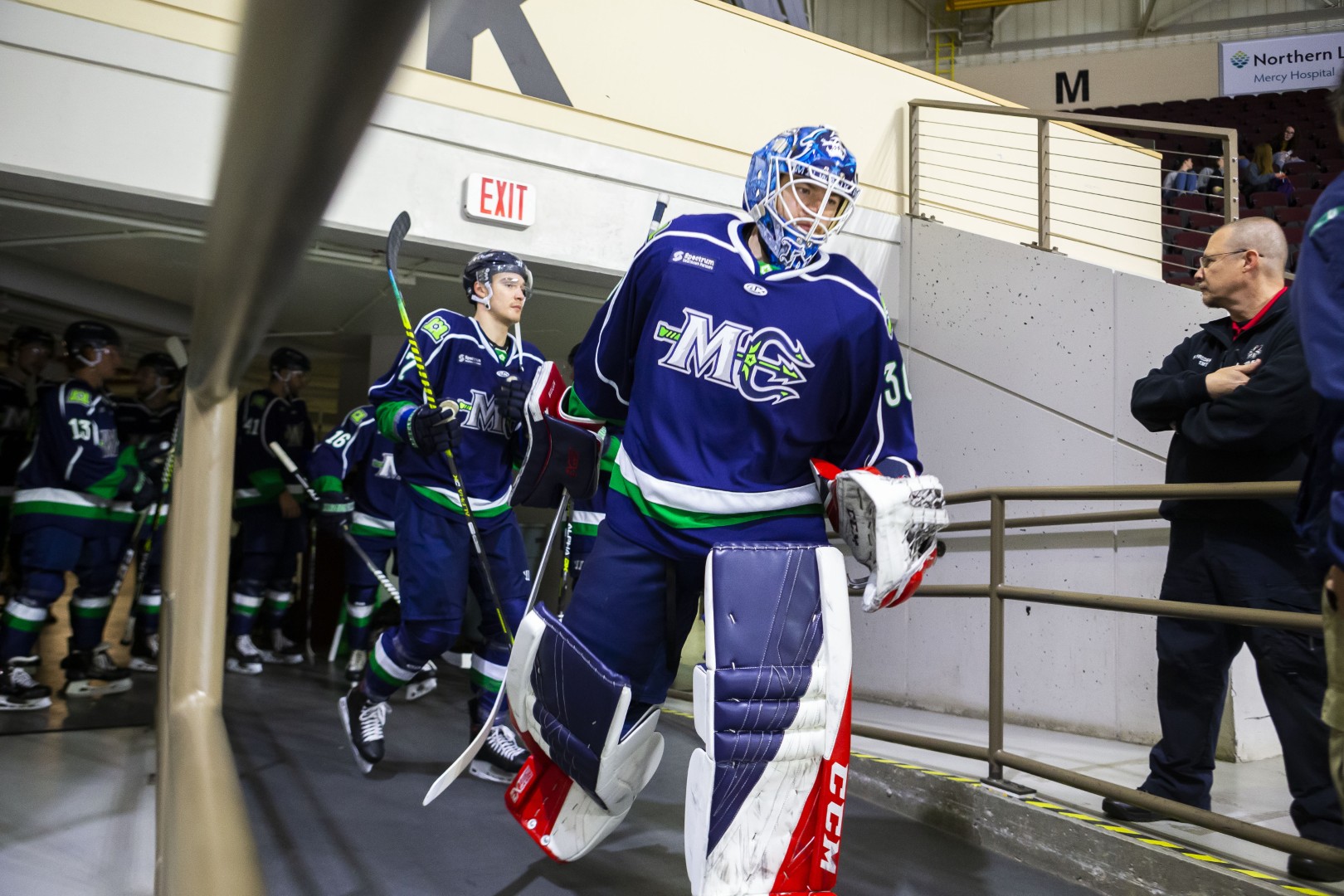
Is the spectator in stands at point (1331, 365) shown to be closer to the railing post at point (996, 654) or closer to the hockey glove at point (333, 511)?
the railing post at point (996, 654)

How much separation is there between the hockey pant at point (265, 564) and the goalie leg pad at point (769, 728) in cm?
464

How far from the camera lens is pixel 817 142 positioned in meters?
2.10

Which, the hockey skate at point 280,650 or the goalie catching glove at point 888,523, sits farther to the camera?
the hockey skate at point 280,650

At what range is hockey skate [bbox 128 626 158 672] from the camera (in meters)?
5.74

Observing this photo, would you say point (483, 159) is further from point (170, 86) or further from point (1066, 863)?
point (1066, 863)

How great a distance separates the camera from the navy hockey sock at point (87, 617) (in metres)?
4.71

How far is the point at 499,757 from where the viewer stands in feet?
10.8

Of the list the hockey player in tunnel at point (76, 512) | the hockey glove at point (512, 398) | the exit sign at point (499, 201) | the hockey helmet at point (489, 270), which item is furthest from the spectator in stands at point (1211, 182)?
the hockey player in tunnel at point (76, 512)

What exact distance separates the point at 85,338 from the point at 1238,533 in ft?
14.8

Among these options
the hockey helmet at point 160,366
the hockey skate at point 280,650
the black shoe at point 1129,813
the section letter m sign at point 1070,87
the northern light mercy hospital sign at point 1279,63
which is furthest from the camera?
the section letter m sign at point 1070,87

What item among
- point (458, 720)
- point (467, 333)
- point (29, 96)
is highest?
point (29, 96)

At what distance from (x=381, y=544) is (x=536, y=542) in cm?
147

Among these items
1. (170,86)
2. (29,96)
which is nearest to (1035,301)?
(170,86)

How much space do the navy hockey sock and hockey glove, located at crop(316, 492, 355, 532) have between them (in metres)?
1.04
